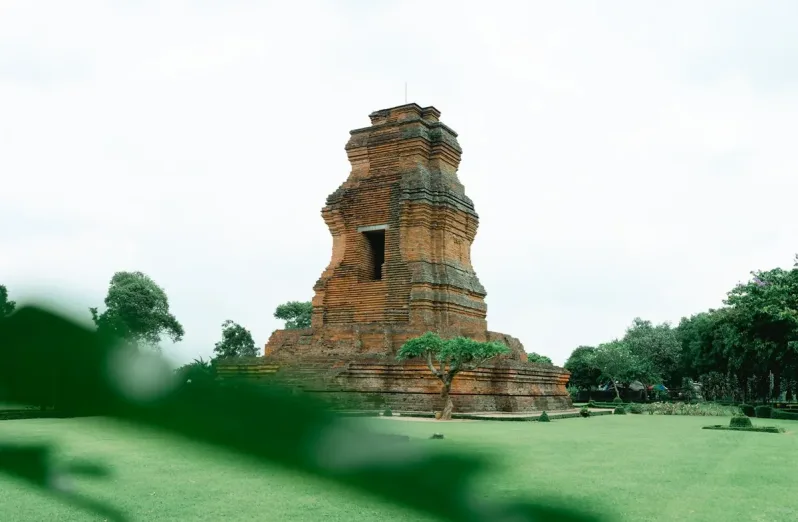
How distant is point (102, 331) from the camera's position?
579mm

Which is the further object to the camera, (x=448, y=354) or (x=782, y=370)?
(x=782, y=370)

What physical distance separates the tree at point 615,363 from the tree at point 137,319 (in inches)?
1464

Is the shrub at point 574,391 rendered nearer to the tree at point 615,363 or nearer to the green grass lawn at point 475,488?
the tree at point 615,363

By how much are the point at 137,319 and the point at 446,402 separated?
A: 15.5 meters

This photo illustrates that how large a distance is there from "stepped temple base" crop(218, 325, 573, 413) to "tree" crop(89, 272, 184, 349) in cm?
1475

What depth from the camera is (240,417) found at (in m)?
0.58

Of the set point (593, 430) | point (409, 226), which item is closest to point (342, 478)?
point (593, 430)

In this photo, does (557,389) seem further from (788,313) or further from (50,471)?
(50,471)

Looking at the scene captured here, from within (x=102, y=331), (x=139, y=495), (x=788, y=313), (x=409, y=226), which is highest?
(x=409, y=226)

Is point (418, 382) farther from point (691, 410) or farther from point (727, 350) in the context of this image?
point (727, 350)

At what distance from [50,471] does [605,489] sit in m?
6.38

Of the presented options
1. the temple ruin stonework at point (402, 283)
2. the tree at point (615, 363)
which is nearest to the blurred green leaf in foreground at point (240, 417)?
the temple ruin stonework at point (402, 283)

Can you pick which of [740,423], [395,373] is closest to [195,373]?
[395,373]

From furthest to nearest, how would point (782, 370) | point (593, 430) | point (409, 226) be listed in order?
point (782, 370) → point (409, 226) → point (593, 430)
